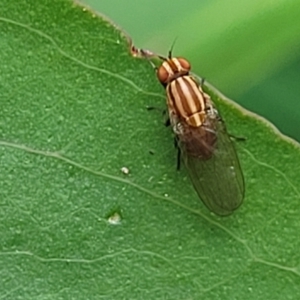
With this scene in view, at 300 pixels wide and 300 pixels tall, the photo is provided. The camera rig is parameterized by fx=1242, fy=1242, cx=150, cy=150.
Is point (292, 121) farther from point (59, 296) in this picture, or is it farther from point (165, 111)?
point (59, 296)

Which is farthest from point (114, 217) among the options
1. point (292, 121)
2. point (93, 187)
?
point (292, 121)

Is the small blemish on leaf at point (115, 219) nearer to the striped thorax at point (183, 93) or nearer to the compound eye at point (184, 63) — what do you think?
the striped thorax at point (183, 93)

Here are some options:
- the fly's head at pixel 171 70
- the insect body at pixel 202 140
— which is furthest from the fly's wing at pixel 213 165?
the fly's head at pixel 171 70

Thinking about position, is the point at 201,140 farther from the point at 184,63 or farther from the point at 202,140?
the point at 184,63

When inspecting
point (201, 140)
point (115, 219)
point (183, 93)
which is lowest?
point (115, 219)

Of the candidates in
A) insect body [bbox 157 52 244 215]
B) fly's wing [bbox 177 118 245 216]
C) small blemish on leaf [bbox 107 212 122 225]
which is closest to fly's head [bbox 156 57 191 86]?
insect body [bbox 157 52 244 215]

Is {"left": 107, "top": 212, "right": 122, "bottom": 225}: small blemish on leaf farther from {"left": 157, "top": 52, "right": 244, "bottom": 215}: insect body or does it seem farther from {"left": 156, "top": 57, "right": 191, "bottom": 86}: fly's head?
{"left": 156, "top": 57, "right": 191, "bottom": 86}: fly's head

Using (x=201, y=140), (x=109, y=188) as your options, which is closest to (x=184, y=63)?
(x=201, y=140)
